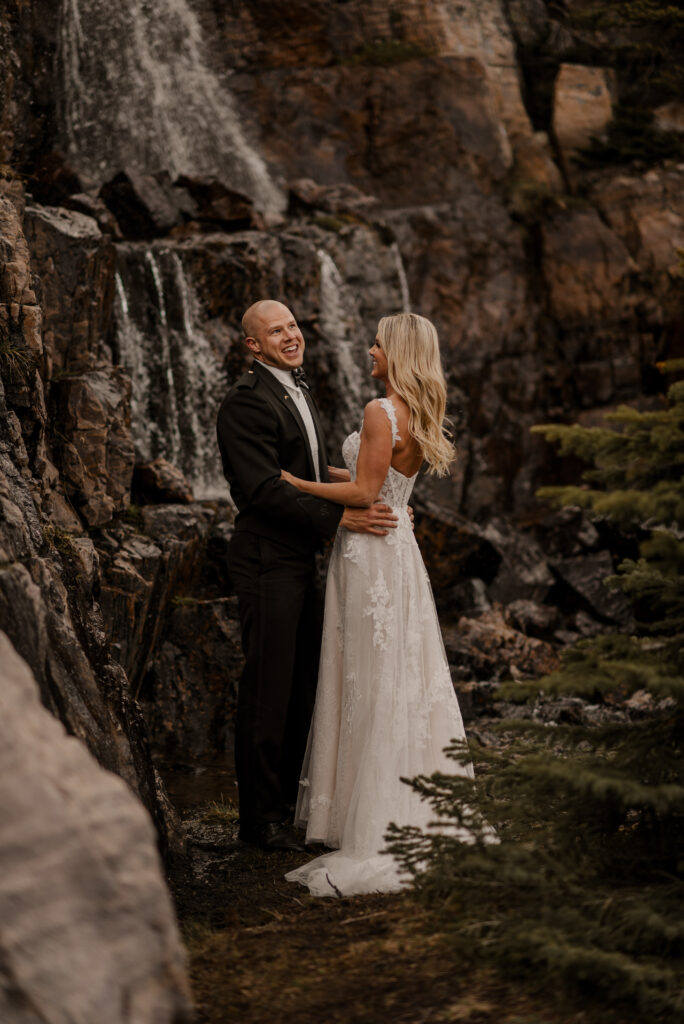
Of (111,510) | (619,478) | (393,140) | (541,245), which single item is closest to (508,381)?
(541,245)

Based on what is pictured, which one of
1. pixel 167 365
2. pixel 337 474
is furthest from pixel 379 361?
pixel 167 365

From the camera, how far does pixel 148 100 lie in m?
18.7

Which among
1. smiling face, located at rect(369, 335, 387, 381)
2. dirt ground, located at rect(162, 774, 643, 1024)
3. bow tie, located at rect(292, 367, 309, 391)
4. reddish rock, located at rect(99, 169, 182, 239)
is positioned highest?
reddish rock, located at rect(99, 169, 182, 239)

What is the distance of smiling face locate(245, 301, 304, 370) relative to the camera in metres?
5.65

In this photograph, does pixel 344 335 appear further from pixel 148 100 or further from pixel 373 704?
pixel 373 704

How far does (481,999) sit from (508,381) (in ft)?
50.0

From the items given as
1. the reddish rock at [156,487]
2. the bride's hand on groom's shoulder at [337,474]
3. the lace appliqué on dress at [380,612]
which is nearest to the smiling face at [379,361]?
the bride's hand on groom's shoulder at [337,474]

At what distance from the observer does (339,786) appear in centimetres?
517

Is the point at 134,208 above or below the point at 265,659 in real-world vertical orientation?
above

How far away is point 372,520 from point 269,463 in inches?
25.0

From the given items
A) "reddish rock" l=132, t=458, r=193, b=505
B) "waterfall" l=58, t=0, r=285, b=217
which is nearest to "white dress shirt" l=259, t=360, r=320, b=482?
"reddish rock" l=132, t=458, r=193, b=505

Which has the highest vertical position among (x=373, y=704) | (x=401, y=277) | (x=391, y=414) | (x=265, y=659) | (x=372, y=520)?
(x=401, y=277)

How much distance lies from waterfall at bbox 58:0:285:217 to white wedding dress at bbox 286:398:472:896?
13.7 metres

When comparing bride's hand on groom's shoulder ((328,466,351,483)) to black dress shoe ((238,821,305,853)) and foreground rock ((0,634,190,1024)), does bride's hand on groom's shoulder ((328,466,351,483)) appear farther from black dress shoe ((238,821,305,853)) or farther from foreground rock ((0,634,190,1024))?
foreground rock ((0,634,190,1024))
